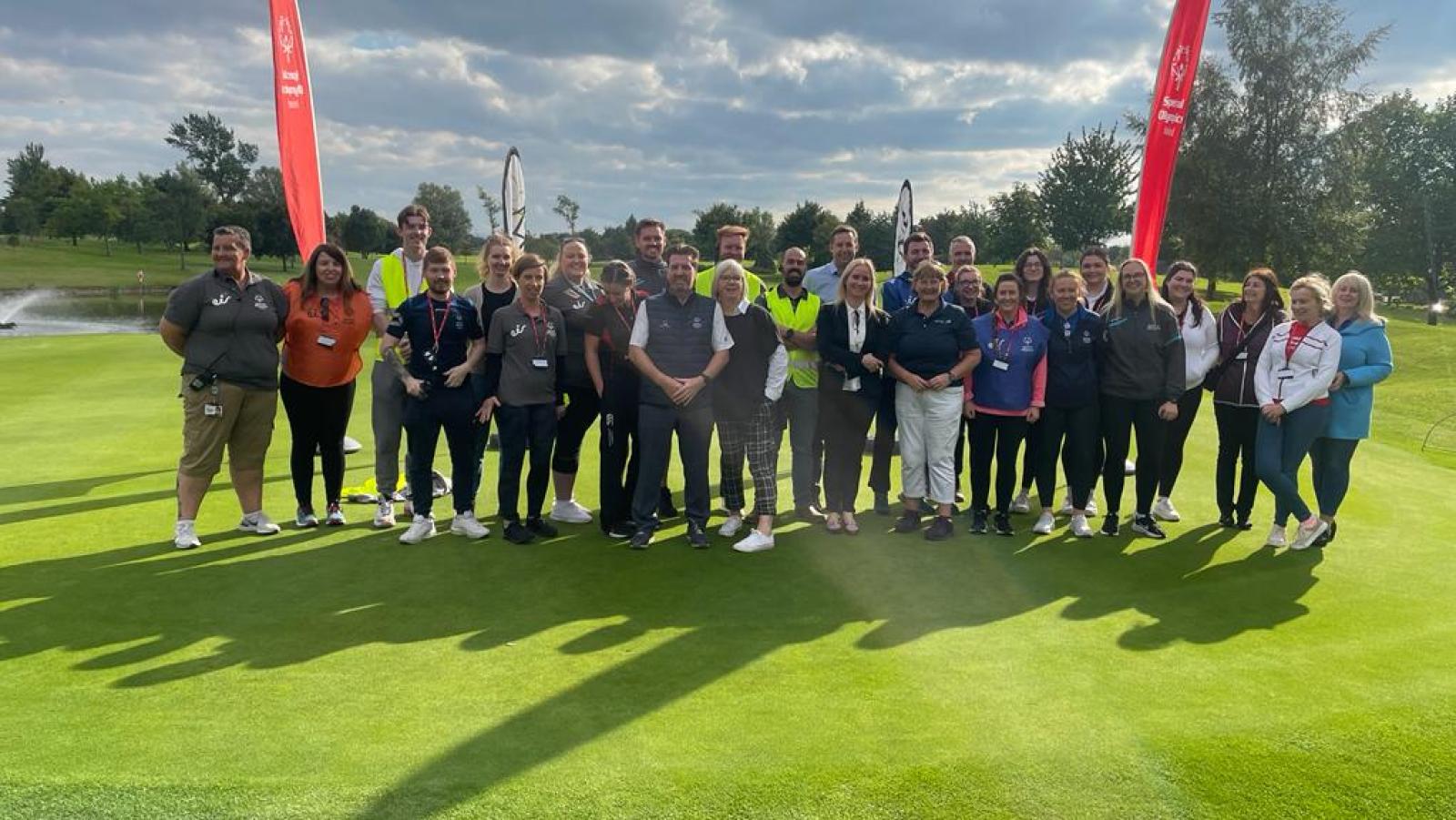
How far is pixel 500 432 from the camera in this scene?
5.25m

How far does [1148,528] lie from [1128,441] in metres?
0.58

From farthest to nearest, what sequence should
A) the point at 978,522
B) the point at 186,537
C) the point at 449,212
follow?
the point at 449,212, the point at 978,522, the point at 186,537

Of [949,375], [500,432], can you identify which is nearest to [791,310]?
[949,375]

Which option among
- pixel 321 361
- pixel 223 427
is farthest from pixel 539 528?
pixel 223 427

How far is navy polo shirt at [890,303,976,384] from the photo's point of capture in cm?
522

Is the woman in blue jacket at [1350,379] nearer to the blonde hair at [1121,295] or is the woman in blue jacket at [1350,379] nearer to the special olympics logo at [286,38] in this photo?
the blonde hair at [1121,295]

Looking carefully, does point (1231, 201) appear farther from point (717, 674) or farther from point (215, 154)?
point (215, 154)

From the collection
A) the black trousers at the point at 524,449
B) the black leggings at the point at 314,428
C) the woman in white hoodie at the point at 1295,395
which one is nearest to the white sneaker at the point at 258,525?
the black leggings at the point at 314,428

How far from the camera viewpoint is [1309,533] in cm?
518

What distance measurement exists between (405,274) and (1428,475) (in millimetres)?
8542

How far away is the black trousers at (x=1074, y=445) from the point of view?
5574 mm

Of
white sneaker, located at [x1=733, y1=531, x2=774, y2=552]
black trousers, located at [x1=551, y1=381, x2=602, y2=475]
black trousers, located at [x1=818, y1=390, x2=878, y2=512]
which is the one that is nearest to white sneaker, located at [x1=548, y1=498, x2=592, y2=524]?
black trousers, located at [x1=551, y1=381, x2=602, y2=475]

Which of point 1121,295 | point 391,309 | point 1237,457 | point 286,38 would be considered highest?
point 286,38

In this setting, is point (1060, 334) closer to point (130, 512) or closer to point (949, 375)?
point (949, 375)
